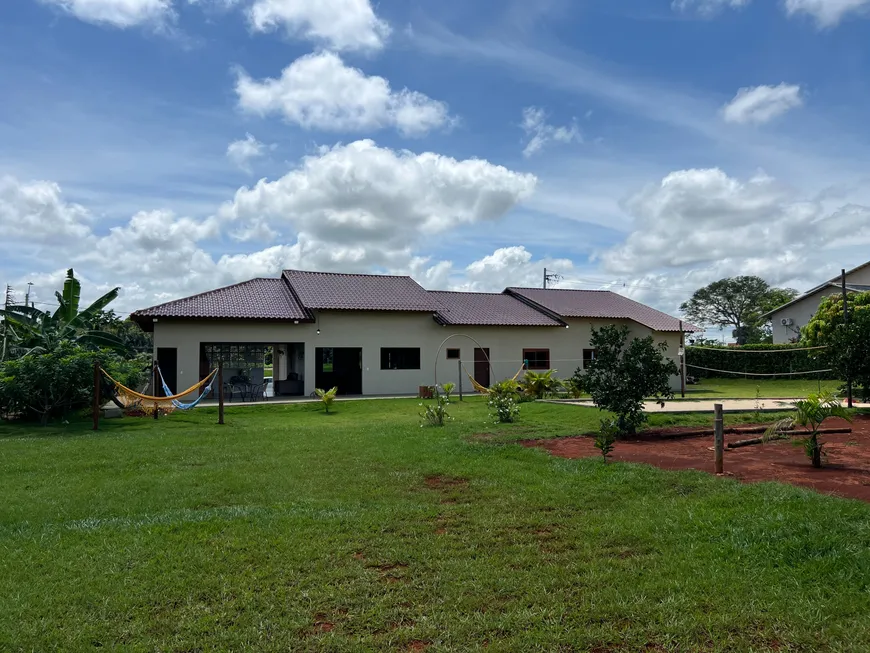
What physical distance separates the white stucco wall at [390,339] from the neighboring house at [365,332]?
0.04 meters

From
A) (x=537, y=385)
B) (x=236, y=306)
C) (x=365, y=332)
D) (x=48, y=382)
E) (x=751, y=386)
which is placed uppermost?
(x=236, y=306)

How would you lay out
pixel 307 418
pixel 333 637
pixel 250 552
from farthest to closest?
pixel 307 418, pixel 250 552, pixel 333 637

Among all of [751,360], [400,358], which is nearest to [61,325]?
[400,358]

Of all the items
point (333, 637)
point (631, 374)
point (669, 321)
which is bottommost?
point (333, 637)

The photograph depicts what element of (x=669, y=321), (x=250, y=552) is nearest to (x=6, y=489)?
(x=250, y=552)

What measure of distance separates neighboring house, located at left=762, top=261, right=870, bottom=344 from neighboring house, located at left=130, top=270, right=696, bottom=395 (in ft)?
33.8

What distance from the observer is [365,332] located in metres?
23.8

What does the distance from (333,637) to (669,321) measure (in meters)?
29.4

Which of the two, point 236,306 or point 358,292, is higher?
point 358,292

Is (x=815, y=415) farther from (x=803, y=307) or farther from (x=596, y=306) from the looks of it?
(x=803, y=307)

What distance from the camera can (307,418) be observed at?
16.5 m

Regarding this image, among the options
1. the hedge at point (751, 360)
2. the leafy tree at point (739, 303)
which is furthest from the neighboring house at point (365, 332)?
the leafy tree at point (739, 303)

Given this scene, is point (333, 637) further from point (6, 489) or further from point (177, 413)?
point (177, 413)

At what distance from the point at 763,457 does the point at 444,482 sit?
4675 mm
